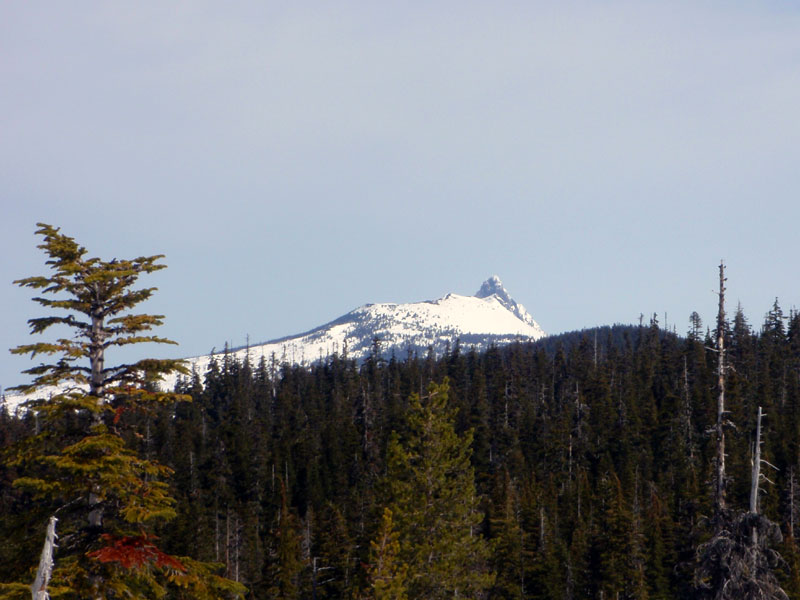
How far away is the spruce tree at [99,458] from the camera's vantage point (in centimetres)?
1423

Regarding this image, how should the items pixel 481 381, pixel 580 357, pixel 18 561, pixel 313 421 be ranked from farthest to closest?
pixel 580 357 < pixel 313 421 < pixel 481 381 < pixel 18 561

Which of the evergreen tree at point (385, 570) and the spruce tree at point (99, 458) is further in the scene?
the evergreen tree at point (385, 570)

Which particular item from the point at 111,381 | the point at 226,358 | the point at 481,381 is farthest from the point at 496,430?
the point at 111,381

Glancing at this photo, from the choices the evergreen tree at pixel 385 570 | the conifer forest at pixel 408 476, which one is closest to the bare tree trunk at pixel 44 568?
the conifer forest at pixel 408 476

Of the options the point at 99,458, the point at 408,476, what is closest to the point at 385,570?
the point at 408,476

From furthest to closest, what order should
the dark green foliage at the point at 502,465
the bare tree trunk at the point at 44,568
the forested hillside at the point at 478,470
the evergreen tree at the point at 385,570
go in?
the dark green foliage at the point at 502,465 → the forested hillside at the point at 478,470 → the evergreen tree at the point at 385,570 → the bare tree trunk at the point at 44,568

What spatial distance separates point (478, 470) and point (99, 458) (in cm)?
8714

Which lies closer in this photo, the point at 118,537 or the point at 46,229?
the point at 118,537

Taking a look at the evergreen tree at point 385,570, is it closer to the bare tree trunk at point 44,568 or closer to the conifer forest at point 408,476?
the conifer forest at point 408,476

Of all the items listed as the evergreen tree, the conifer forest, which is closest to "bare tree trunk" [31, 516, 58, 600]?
the conifer forest

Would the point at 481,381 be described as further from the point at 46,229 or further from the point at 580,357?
the point at 46,229

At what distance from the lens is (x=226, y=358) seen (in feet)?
444

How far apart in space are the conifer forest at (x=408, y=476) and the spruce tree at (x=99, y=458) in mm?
48

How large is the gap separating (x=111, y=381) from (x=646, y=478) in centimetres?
8350
